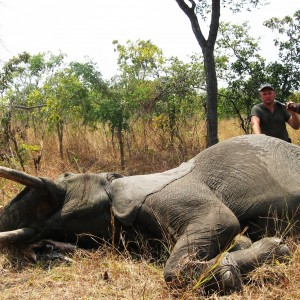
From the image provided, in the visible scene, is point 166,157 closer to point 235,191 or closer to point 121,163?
point 121,163

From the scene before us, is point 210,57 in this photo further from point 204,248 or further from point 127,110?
point 204,248

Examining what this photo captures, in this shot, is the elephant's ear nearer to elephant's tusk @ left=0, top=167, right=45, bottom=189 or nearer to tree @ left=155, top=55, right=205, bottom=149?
elephant's tusk @ left=0, top=167, right=45, bottom=189

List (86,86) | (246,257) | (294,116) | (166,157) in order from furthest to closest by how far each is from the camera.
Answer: (86,86)
(166,157)
(294,116)
(246,257)

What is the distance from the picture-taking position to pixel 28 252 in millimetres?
3576

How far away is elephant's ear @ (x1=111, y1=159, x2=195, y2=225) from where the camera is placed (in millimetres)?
3432

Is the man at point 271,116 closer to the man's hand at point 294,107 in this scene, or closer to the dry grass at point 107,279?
the man's hand at point 294,107

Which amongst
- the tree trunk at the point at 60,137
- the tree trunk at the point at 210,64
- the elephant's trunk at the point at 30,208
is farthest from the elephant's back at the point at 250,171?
the tree trunk at the point at 60,137

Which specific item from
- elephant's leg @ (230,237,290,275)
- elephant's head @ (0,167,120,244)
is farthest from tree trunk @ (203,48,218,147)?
elephant's leg @ (230,237,290,275)

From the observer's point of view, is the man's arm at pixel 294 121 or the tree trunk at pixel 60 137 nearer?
the man's arm at pixel 294 121

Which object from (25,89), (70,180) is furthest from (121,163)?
(25,89)

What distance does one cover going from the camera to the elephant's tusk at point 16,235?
3.37m

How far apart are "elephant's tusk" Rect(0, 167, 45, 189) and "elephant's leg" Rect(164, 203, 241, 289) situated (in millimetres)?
1130

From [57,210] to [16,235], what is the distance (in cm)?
39

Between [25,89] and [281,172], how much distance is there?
1277 cm
